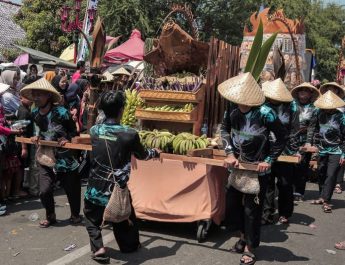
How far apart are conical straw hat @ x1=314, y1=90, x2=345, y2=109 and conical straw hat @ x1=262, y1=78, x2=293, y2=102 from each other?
1623mm

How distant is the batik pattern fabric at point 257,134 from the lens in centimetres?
465

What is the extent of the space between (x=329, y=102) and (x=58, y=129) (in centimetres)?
394

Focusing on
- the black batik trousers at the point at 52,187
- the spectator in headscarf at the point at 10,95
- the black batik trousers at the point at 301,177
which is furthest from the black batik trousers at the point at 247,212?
the spectator in headscarf at the point at 10,95

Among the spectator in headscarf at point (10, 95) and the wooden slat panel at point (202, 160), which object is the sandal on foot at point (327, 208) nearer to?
the wooden slat panel at point (202, 160)

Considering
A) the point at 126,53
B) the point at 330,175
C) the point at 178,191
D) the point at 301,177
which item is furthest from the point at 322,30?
the point at 178,191

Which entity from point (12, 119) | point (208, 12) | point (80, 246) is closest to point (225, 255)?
point (80, 246)

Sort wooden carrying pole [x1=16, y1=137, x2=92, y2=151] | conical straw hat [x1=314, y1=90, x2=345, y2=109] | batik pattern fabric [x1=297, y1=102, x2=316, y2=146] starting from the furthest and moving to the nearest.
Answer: batik pattern fabric [x1=297, y1=102, x2=316, y2=146]
conical straw hat [x1=314, y1=90, x2=345, y2=109]
wooden carrying pole [x1=16, y1=137, x2=92, y2=151]

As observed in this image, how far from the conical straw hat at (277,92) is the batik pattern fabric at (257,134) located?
0.99 meters

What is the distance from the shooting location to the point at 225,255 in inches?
196

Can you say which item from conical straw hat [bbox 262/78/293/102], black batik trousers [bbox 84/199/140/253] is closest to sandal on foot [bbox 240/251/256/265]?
black batik trousers [bbox 84/199/140/253]

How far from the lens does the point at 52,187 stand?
569 centimetres

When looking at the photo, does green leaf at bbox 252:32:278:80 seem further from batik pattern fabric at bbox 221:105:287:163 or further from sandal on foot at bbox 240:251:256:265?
sandal on foot at bbox 240:251:256:265

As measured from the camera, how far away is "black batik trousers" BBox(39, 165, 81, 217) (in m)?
5.64

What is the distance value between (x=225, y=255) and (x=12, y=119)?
4.02 m
